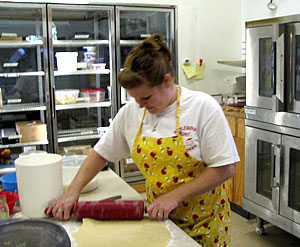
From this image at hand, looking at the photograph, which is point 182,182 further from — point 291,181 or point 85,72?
point 85,72

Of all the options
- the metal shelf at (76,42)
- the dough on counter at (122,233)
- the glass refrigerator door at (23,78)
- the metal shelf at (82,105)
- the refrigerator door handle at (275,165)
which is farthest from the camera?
the metal shelf at (82,105)

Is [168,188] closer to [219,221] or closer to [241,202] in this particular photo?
[219,221]

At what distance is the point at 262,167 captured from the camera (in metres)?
3.11

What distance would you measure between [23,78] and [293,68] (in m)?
2.58

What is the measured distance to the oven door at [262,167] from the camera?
2877 millimetres

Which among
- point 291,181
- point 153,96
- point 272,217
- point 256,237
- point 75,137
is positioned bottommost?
point 256,237

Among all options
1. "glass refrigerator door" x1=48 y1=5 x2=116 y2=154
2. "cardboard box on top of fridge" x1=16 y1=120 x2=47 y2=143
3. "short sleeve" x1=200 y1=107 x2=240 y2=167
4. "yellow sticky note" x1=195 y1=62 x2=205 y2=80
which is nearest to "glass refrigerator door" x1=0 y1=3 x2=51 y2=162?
"cardboard box on top of fridge" x1=16 y1=120 x2=47 y2=143

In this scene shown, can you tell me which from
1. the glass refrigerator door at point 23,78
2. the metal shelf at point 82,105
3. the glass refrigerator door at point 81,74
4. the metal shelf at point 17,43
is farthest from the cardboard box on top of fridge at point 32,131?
the metal shelf at point 17,43

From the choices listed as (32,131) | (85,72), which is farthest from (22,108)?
A: (85,72)

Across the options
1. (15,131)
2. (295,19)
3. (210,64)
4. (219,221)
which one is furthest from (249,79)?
(15,131)

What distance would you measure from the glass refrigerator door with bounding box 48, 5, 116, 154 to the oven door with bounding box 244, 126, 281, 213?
1.56 metres

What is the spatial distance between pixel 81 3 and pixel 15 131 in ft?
4.66

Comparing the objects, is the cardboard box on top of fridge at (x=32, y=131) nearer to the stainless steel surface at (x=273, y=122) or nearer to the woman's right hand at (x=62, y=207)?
the stainless steel surface at (x=273, y=122)

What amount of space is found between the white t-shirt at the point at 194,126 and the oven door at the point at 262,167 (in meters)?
1.49
